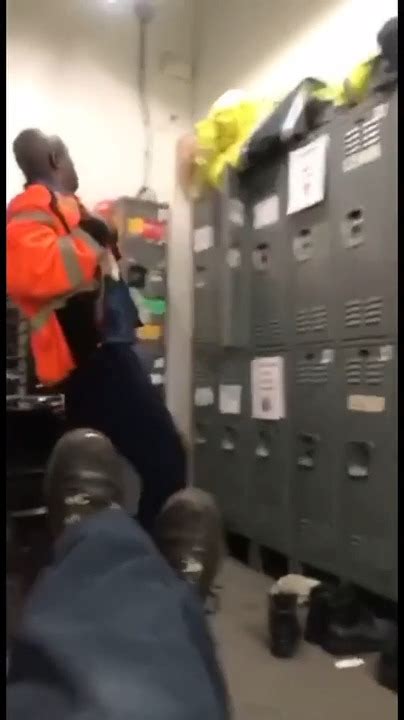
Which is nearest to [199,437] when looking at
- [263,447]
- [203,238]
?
[263,447]

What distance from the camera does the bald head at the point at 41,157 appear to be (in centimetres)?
208

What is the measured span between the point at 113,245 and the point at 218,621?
1.13 meters

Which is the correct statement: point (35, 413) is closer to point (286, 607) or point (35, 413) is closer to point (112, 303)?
point (112, 303)

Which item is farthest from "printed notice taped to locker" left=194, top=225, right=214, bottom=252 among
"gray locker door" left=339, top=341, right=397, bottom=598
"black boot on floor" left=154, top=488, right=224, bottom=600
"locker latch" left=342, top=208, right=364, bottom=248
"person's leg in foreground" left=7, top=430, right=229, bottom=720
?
"person's leg in foreground" left=7, top=430, right=229, bottom=720

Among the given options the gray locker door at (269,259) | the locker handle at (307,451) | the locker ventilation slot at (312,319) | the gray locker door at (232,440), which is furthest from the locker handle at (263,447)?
the locker ventilation slot at (312,319)

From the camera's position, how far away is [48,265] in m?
1.96

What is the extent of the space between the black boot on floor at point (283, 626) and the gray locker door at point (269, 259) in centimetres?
100

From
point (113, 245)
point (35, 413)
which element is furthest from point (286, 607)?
point (113, 245)

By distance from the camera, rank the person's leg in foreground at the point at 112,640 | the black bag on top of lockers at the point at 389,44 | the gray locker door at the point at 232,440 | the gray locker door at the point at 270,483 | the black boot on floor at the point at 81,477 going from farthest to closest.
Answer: the gray locker door at the point at 232,440 → the gray locker door at the point at 270,483 → the black bag on top of lockers at the point at 389,44 → the black boot on floor at the point at 81,477 → the person's leg in foreground at the point at 112,640

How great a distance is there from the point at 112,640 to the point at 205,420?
255 centimetres

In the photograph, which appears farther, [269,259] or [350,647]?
[269,259]

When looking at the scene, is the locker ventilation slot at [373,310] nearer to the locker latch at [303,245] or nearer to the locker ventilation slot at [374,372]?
the locker ventilation slot at [374,372]

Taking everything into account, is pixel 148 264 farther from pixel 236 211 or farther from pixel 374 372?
pixel 374 372

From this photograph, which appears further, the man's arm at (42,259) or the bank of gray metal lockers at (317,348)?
the bank of gray metal lockers at (317,348)
